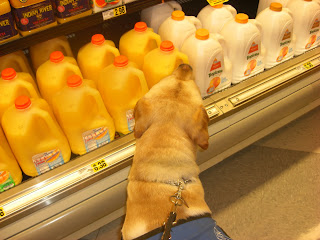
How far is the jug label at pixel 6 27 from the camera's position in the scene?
129 cm

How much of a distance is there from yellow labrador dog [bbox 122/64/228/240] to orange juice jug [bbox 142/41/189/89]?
1.16 feet

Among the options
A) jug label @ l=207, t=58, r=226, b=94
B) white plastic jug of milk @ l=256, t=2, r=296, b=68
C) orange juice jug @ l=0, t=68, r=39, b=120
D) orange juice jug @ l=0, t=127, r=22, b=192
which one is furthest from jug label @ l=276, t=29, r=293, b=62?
orange juice jug @ l=0, t=127, r=22, b=192

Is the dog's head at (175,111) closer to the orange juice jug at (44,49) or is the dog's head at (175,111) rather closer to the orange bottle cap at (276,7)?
the orange juice jug at (44,49)

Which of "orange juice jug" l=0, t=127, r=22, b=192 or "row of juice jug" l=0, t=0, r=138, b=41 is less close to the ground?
"row of juice jug" l=0, t=0, r=138, b=41

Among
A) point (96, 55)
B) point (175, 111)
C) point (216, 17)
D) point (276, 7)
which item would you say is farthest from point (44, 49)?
point (276, 7)

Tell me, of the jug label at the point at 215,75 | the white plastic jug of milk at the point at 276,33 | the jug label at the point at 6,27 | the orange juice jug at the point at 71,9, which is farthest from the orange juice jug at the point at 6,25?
the white plastic jug of milk at the point at 276,33

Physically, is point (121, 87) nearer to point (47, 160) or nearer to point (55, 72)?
point (55, 72)

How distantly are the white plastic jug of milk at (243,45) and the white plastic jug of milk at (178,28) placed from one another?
0.66ft

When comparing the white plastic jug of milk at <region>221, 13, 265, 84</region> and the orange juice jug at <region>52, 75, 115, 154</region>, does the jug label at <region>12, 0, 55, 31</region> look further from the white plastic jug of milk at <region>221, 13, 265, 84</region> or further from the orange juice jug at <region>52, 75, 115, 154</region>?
the white plastic jug of milk at <region>221, 13, 265, 84</region>

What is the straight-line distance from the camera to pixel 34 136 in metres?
1.44

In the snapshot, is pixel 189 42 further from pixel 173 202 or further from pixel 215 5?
pixel 173 202

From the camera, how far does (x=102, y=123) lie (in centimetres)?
159

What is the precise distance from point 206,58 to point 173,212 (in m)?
0.88

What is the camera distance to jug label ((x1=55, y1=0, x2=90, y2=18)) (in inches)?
55.4
